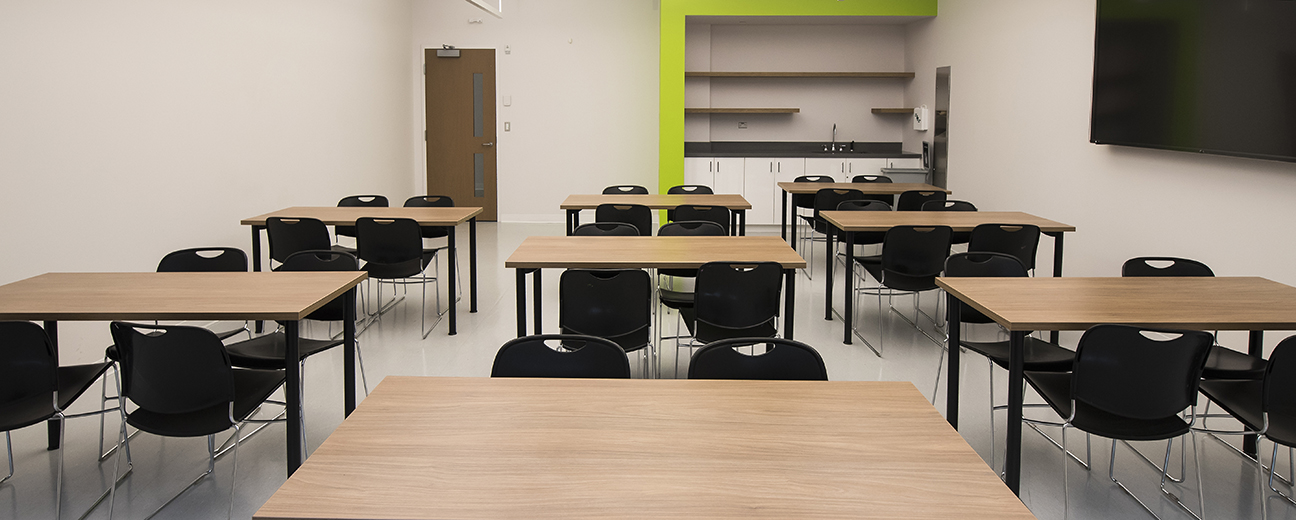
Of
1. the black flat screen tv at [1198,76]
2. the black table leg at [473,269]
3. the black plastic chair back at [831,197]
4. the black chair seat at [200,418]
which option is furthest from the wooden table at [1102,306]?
the black plastic chair back at [831,197]

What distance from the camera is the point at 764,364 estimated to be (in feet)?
8.77

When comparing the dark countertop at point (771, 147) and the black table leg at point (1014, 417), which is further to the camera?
the dark countertop at point (771, 147)

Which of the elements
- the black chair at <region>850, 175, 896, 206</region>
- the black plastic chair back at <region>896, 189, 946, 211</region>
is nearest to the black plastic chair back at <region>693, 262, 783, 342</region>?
the black plastic chair back at <region>896, 189, 946, 211</region>

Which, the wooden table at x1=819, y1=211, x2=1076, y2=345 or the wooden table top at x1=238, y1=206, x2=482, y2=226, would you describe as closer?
the wooden table at x1=819, y1=211, x2=1076, y2=345

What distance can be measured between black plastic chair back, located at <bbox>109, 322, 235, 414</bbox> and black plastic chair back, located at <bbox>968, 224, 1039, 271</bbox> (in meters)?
4.35

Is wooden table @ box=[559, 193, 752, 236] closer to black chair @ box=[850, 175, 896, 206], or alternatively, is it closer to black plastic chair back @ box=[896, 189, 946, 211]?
black plastic chair back @ box=[896, 189, 946, 211]

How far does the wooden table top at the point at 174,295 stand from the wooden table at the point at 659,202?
304 centimetres

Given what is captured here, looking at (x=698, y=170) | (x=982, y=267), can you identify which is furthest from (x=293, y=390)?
(x=698, y=170)

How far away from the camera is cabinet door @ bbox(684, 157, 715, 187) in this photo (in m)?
10.6

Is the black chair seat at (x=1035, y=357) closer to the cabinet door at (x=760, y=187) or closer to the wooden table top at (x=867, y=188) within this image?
the wooden table top at (x=867, y=188)

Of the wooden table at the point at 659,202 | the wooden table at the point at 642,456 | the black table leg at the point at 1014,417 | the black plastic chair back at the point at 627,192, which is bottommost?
the black table leg at the point at 1014,417

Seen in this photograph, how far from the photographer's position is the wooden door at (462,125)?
11.1 meters

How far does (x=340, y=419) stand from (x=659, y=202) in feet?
11.6

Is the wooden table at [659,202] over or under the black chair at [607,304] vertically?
over
